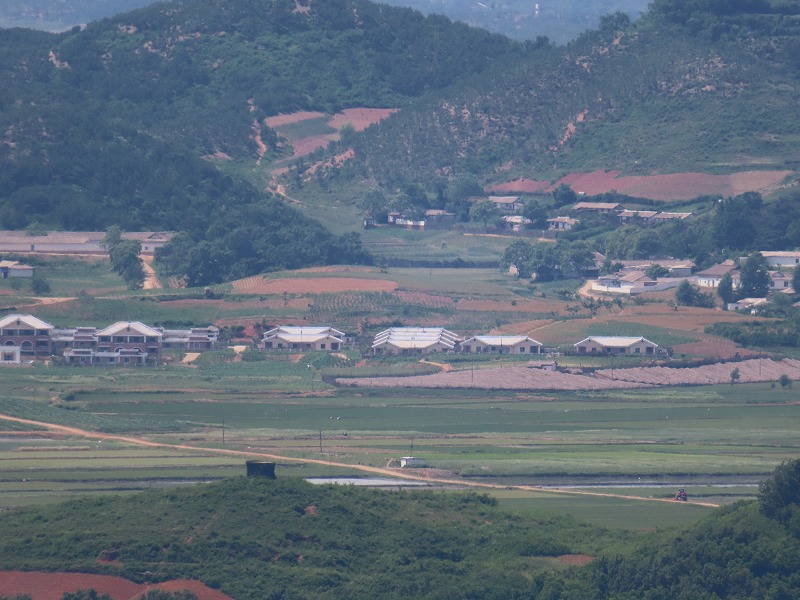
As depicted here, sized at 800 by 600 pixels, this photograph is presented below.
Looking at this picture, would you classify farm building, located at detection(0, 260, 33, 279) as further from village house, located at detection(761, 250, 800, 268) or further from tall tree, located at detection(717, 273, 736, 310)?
village house, located at detection(761, 250, 800, 268)

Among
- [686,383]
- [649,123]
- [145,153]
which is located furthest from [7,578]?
[649,123]

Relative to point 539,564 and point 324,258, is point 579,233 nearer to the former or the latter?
point 324,258

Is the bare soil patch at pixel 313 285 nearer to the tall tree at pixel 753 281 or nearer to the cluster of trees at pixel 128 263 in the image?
the cluster of trees at pixel 128 263

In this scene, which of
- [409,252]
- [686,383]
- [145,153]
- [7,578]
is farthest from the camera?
[145,153]

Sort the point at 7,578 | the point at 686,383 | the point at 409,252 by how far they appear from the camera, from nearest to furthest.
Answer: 1. the point at 7,578
2. the point at 686,383
3. the point at 409,252

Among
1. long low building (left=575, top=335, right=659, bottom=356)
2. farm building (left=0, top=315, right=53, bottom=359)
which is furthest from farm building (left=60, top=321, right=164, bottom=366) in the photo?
long low building (left=575, top=335, right=659, bottom=356)
